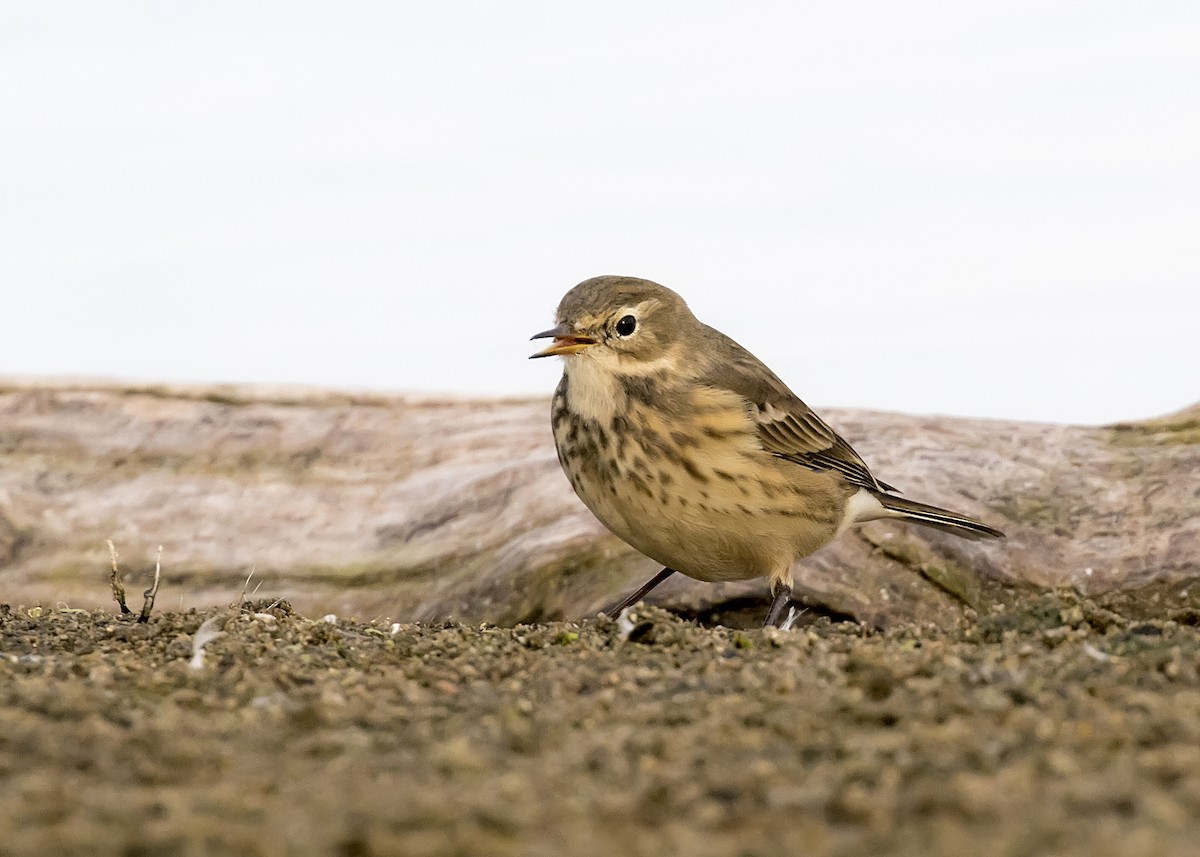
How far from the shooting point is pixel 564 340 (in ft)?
23.9

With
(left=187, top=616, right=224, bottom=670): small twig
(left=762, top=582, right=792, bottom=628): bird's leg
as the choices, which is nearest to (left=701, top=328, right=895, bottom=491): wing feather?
(left=762, top=582, right=792, bottom=628): bird's leg

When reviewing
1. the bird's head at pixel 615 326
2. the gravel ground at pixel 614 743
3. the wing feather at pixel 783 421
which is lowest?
the gravel ground at pixel 614 743

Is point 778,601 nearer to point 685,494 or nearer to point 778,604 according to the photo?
point 778,604

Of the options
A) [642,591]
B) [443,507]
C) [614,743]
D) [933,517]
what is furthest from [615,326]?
[614,743]

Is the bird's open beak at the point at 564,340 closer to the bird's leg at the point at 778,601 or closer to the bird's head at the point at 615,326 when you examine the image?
the bird's head at the point at 615,326

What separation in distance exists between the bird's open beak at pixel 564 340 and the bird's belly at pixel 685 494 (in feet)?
1.17

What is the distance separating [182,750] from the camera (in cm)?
363

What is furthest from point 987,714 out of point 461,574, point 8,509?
point 8,509

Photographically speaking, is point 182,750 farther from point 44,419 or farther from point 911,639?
point 44,419

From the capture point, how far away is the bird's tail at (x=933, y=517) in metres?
8.32

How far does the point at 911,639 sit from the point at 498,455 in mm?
4957

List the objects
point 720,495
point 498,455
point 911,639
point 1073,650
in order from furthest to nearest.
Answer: point 498,455 < point 720,495 < point 911,639 < point 1073,650

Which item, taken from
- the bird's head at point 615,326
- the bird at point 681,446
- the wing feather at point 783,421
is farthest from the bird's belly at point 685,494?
the bird's head at point 615,326

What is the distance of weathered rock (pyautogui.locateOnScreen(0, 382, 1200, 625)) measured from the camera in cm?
866
